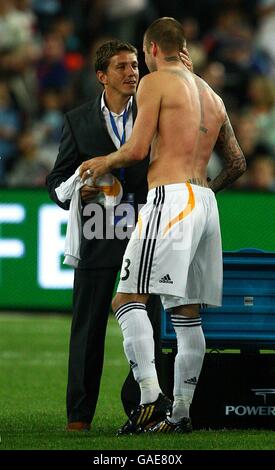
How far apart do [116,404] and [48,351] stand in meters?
2.97

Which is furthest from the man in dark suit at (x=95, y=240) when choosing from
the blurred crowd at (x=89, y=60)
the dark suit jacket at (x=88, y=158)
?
the blurred crowd at (x=89, y=60)

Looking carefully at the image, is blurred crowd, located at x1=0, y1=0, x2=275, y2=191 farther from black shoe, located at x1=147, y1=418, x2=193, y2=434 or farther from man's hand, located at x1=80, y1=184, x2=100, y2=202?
black shoe, located at x1=147, y1=418, x2=193, y2=434

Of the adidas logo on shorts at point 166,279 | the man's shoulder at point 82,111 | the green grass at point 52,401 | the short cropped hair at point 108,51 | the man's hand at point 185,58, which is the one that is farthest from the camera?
the man's shoulder at point 82,111

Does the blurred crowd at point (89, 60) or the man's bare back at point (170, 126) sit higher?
the blurred crowd at point (89, 60)

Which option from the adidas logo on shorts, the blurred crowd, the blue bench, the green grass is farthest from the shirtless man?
the blurred crowd

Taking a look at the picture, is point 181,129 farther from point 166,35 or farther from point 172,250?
point 172,250

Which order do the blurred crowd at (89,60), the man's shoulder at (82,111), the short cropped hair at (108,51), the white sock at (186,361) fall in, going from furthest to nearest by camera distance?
the blurred crowd at (89,60)
the man's shoulder at (82,111)
the short cropped hair at (108,51)
the white sock at (186,361)

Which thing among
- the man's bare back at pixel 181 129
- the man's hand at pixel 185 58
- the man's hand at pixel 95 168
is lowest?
the man's hand at pixel 95 168

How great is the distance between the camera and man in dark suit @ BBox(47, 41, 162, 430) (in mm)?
7422

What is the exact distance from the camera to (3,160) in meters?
16.1

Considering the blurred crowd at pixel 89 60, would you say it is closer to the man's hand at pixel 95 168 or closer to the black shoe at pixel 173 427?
the man's hand at pixel 95 168

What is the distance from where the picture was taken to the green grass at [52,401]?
6.72m
